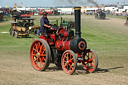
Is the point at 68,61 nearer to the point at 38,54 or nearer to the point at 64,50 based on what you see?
the point at 64,50

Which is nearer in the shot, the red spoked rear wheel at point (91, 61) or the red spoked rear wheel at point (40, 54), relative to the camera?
the red spoked rear wheel at point (91, 61)

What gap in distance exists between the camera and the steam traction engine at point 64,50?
7.41 metres

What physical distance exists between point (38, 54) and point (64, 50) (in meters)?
0.90

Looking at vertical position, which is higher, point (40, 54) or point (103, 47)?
point (40, 54)

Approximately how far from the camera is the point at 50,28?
833 cm

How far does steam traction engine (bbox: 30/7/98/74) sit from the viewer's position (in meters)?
7.41

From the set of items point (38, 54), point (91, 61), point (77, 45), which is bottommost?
point (91, 61)

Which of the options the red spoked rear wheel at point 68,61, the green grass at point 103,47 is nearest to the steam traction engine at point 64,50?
the red spoked rear wheel at point 68,61

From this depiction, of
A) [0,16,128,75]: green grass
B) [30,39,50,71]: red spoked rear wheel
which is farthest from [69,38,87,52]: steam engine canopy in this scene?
[0,16,128,75]: green grass

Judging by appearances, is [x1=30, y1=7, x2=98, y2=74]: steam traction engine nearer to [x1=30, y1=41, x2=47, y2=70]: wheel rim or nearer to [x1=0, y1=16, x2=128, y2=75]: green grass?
[x1=30, y1=41, x2=47, y2=70]: wheel rim

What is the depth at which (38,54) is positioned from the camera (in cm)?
830

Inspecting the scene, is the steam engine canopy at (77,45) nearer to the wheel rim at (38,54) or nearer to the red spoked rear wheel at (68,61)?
the red spoked rear wheel at (68,61)

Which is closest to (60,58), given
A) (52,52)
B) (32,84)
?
(52,52)

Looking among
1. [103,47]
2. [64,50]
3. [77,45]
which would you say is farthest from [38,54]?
[103,47]
